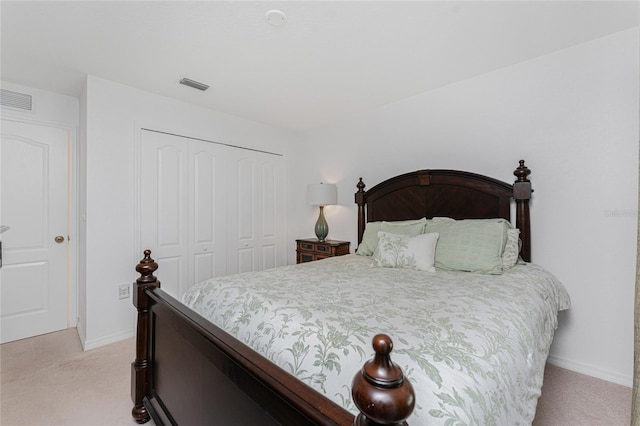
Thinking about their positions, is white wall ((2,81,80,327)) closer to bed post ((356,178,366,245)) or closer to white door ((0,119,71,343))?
white door ((0,119,71,343))

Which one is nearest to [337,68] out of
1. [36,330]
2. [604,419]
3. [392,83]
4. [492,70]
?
[392,83]

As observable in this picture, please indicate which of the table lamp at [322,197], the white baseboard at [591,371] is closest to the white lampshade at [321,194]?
the table lamp at [322,197]

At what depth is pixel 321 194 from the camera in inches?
143

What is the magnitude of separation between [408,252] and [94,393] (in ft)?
7.71

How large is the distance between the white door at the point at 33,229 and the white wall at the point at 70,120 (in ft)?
0.15

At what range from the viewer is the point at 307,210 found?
433 cm

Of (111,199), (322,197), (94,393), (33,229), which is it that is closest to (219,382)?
(94,393)

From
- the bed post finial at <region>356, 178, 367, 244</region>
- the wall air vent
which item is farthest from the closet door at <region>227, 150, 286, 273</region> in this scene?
the bed post finial at <region>356, 178, 367, 244</region>

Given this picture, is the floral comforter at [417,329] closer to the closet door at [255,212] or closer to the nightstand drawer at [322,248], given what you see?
the nightstand drawer at [322,248]

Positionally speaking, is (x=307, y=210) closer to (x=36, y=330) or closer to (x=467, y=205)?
(x=467, y=205)

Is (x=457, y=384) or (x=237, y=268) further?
(x=237, y=268)

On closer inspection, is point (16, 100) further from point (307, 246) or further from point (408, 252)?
point (408, 252)

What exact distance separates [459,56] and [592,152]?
3.90 feet

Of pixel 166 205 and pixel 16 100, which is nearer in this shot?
pixel 16 100
